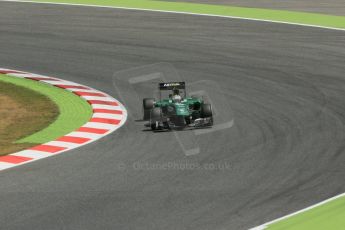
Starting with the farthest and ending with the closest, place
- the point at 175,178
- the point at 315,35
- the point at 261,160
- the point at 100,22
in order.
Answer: the point at 100,22
the point at 315,35
the point at 261,160
the point at 175,178

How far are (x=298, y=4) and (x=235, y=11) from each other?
330cm

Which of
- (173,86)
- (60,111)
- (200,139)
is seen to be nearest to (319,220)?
(200,139)

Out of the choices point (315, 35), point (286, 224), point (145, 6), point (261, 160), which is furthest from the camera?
point (145, 6)

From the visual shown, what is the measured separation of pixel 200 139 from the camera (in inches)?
699

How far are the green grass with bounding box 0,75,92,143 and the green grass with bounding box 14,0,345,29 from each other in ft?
39.8

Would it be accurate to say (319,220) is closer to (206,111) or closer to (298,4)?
(206,111)

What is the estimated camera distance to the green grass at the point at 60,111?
60.3 feet

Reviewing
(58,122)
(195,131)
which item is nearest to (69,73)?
(58,122)

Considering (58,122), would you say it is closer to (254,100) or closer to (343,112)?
(254,100)

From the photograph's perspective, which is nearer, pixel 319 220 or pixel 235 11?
pixel 319 220

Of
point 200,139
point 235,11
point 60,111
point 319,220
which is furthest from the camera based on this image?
point 235,11

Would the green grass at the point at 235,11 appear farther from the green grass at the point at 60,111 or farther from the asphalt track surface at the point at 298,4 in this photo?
the green grass at the point at 60,111

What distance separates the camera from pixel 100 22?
3284 cm

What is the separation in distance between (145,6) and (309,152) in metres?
20.3
